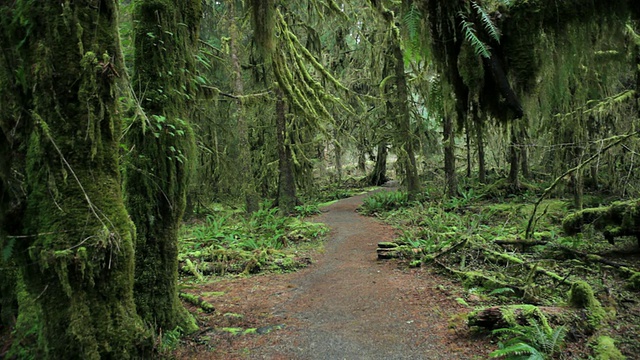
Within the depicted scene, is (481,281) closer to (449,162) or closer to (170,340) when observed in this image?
(170,340)

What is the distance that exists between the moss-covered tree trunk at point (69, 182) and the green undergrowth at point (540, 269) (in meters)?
3.69

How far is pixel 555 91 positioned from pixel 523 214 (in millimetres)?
6747

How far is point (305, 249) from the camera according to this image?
9.30 m

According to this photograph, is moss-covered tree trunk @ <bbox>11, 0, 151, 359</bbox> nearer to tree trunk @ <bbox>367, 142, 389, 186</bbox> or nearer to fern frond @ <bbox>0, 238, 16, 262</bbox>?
fern frond @ <bbox>0, 238, 16, 262</bbox>

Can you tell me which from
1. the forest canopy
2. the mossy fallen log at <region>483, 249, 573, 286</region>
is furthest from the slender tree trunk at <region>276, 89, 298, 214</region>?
the mossy fallen log at <region>483, 249, 573, 286</region>

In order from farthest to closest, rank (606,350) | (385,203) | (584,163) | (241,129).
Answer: (385,203) < (241,129) < (584,163) < (606,350)

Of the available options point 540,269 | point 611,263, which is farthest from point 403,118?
point 611,263

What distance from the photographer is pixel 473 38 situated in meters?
2.87

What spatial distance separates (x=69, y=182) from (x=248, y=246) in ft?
20.7

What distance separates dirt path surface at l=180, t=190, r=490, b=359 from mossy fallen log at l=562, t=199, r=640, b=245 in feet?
9.90

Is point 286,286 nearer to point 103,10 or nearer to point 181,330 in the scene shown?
point 181,330

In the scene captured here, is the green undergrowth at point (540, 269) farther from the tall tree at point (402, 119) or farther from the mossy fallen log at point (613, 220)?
the tall tree at point (402, 119)

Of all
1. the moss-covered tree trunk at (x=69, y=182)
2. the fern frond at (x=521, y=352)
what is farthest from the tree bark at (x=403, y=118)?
the moss-covered tree trunk at (x=69, y=182)

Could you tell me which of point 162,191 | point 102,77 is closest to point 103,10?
point 102,77
